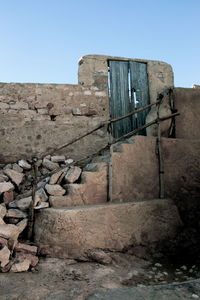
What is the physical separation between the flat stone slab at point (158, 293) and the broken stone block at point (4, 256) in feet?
5.34

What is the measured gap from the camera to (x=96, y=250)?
342 centimetres

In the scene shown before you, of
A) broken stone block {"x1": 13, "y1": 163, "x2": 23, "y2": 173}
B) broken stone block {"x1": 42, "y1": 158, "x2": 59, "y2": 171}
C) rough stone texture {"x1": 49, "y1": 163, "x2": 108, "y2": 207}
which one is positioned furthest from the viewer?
broken stone block {"x1": 42, "y1": 158, "x2": 59, "y2": 171}

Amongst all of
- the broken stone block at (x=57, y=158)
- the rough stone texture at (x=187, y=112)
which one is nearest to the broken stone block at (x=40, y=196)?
the broken stone block at (x=57, y=158)

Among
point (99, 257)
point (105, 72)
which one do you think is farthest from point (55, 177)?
point (105, 72)

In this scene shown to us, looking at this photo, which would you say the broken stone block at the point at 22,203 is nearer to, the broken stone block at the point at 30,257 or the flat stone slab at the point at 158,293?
the broken stone block at the point at 30,257

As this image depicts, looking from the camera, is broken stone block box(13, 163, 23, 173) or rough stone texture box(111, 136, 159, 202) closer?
rough stone texture box(111, 136, 159, 202)

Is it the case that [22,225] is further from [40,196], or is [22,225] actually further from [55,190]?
[55,190]

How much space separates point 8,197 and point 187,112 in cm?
348

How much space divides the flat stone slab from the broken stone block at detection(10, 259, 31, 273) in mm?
1608

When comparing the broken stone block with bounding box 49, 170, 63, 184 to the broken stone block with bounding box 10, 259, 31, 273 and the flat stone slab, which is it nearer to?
the broken stone block with bounding box 10, 259, 31, 273

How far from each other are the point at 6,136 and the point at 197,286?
4.62 m

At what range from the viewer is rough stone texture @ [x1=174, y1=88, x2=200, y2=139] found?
4.84m

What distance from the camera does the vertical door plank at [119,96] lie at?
628cm

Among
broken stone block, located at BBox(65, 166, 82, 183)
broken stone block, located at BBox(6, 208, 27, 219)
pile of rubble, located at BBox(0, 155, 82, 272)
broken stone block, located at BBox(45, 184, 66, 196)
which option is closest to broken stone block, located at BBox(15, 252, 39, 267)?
pile of rubble, located at BBox(0, 155, 82, 272)
